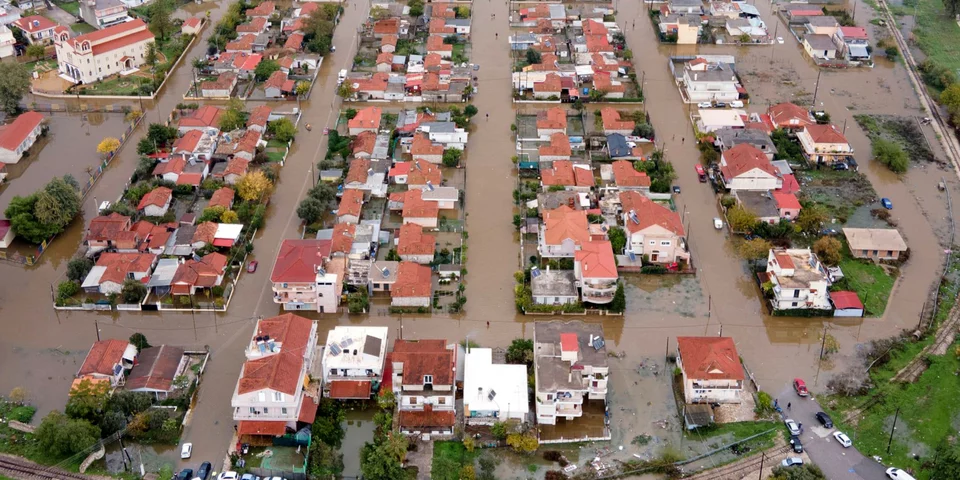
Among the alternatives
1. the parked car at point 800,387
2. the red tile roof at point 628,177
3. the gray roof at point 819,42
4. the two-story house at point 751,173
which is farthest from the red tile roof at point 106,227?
the gray roof at point 819,42

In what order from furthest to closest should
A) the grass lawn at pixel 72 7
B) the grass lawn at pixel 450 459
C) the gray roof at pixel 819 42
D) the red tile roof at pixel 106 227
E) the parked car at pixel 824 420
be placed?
the grass lawn at pixel 72 7
the gray roof at pixel 819 42
the red tile roof at pixel 106 227
the parked car at pixel 824 420
the grass lawn at pixel 450 459

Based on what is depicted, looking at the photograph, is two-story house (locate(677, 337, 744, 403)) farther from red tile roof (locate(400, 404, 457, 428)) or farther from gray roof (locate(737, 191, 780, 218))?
gray roof (locate(737, 191, 780, 218))

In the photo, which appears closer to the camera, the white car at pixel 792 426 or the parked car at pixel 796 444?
the parked car at pixel 796 444

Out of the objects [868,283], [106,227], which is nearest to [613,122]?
[868,283]

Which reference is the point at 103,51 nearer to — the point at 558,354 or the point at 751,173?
the point at 558,354

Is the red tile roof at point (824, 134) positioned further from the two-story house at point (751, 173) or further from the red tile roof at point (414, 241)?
the red tile roof at point (414, 241)

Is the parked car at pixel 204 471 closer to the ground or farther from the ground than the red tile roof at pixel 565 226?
farther from the ground

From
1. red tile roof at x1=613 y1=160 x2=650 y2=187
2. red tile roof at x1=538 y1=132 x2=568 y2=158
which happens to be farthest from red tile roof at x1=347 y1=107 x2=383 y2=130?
red tile roof at x1=613 y1=160 x2=650 y2=187
